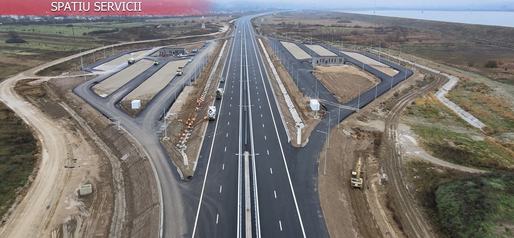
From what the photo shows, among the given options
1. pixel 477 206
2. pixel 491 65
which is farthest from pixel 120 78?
pixel 491 65

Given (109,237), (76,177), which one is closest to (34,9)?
(109,237)

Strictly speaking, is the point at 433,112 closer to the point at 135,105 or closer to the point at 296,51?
the point at 135,105

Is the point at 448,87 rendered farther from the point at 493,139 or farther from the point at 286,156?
the point at 286,156

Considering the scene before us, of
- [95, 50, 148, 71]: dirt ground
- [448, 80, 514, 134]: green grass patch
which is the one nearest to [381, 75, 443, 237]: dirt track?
[448, 80, 514, 134]: green grass patch

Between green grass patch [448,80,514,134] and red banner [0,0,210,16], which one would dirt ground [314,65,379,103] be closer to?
green grass patch [448,80,514,134]

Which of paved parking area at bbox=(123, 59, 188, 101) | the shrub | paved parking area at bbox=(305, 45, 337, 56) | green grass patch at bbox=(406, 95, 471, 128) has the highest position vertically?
paved parking area at bbox=(305, 45, 337, 56)
